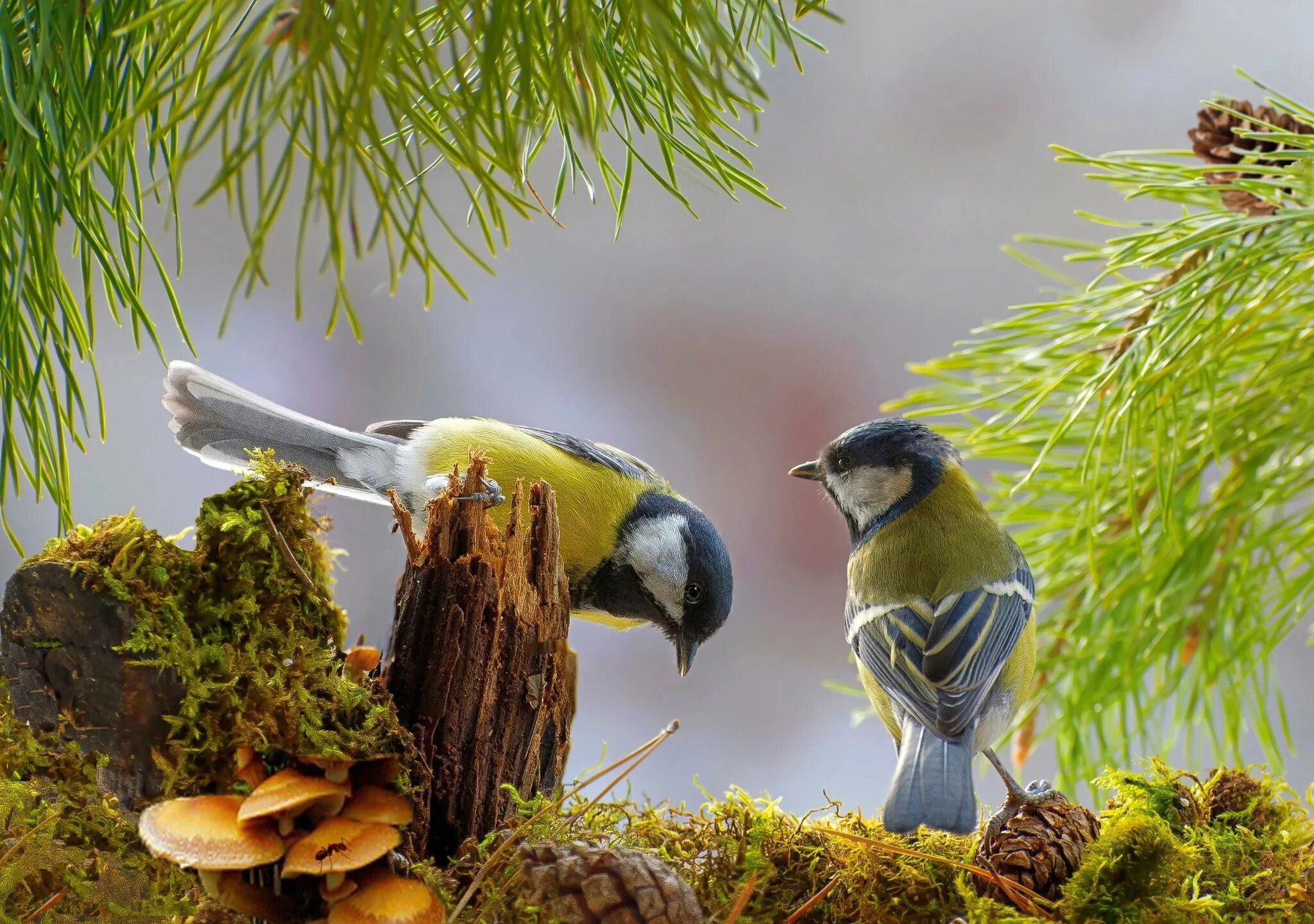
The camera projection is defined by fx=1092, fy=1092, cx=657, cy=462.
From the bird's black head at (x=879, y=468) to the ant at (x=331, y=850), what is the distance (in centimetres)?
54

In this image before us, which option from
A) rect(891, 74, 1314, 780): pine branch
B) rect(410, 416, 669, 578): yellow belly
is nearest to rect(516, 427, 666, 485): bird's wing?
rect(410, 416, 669, 578): yellow belly

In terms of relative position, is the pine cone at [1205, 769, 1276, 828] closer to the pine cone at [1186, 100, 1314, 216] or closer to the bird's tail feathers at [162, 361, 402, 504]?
the pine cone at [1186, 100, 1314, 216]

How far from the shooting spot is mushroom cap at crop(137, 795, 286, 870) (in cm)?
46

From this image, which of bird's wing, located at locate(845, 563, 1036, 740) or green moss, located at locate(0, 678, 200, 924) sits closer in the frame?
green moss, located at locate(0, 678, 200, 924)

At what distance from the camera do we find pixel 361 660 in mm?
616

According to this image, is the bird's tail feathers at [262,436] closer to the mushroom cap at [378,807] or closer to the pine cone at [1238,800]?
the mushroom cap at [378,807]

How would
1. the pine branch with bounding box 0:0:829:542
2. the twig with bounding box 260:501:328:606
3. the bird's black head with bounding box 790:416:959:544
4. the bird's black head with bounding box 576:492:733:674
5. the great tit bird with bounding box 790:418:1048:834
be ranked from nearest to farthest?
the pine branch with bounding box 0:0:829:542
the twig with bounding box 260:501:328:606
the great tit bird with bounding box 790:418:1048:834
the bird's black head with bounding box 790:416:959:544
the bird's black head with bounding box 576:492:733:674

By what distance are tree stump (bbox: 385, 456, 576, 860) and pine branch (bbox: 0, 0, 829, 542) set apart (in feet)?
0.53

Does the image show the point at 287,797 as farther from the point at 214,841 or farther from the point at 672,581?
the point at 672,581

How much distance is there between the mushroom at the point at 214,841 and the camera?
46cm

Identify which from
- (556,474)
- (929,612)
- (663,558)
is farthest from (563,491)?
(929,612)

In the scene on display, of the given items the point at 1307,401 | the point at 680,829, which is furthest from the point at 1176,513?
the point at 680,829

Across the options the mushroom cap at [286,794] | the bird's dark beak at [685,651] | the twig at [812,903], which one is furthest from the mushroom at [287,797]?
the bird's dark beak at [685,651]

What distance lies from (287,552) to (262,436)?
0.47 metres
